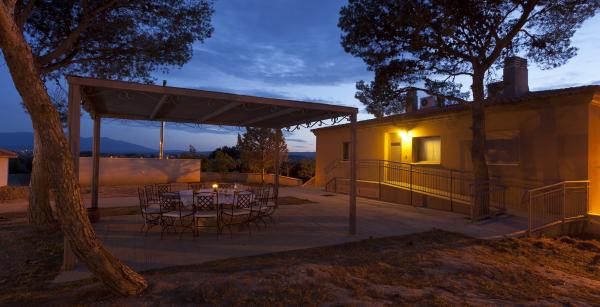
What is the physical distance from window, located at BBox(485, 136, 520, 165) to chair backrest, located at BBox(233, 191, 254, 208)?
7.57 m

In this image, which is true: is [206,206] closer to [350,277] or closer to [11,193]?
[350,277]

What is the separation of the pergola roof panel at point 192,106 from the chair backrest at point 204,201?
74.1 inches

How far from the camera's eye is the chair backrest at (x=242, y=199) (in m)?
7.11

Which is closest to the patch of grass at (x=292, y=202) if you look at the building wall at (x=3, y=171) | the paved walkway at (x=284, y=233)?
the paved walkway at (x=284, y=233)

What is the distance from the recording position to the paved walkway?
17.1 ft

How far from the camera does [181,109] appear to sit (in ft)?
26.5

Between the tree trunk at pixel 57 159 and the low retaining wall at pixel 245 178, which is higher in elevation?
the tree trunk at pixel 57 159

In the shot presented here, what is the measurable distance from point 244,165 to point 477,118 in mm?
16284

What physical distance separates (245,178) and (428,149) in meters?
11.8

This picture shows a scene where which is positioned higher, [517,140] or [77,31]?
[77,31]

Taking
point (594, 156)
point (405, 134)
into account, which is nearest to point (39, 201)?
point (405, 134)

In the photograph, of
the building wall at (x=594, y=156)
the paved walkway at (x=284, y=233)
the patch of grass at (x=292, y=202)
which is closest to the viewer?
the paved walkway at (x=284, y=233)

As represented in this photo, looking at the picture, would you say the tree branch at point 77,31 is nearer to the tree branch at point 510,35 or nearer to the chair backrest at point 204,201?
the chair backrest at point 204,201

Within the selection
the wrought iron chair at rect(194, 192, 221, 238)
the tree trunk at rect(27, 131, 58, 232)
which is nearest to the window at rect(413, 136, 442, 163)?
the wrought iron chair at rect(194, 192, 221, 238)
